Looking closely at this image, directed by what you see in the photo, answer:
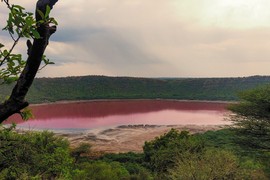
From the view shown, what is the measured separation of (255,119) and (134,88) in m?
127

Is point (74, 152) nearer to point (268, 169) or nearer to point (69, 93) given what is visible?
point (268, 169)

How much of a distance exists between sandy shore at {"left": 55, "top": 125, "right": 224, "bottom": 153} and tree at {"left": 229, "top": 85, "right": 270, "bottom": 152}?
2242 centimetres

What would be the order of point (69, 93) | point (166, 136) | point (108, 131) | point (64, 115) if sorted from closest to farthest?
1. point (166, 136)
2. point (108, 131)
3. point (64, 115)
4. point (69, 93)

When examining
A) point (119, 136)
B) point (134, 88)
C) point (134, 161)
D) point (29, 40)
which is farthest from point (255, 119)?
point (134, 88)

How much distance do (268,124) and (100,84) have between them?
424ft

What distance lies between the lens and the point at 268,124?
Result: 22109mm

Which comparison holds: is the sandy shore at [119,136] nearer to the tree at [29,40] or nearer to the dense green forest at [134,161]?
the dense green forest at [134,161]

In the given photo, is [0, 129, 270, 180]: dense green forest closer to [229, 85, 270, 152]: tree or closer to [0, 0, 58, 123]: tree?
[229, 85, 270, 152]: tree

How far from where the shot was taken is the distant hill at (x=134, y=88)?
12788 centimetres

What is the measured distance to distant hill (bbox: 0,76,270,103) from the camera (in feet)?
420

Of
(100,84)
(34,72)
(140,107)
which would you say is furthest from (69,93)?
(34,72)

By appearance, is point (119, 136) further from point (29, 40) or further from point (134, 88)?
point (134, 88)

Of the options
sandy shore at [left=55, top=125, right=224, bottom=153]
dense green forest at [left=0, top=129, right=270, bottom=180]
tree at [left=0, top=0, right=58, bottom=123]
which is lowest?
sandy shore at [left=55, top=125, right=224, bottom=153]

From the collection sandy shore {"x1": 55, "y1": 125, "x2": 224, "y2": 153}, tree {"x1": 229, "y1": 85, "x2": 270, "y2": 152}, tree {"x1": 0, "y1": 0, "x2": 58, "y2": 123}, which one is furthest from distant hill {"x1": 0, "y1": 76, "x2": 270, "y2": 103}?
tree {"x1": 0, "y1": 0, "x2": 58, "y2": 123}
